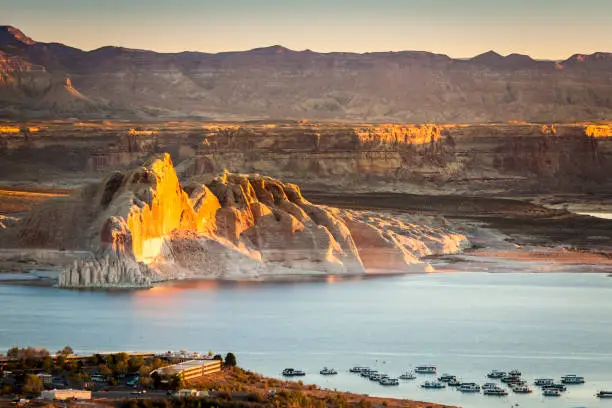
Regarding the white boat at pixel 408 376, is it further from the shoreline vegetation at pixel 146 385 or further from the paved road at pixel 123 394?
the paved road at pixel 123 394

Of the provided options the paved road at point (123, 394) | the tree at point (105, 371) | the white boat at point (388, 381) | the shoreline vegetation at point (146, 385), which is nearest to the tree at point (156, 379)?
the shoreline vegetation at point (146, 385)

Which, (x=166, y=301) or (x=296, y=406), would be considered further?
(x=166, y=301)

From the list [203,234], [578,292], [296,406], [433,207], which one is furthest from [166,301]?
[433,207]

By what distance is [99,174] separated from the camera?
7126 inches

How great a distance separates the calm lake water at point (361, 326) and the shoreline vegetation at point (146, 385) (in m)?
3.45

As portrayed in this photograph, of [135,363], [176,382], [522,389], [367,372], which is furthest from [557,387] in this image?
[176,382]

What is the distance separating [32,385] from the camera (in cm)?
4738

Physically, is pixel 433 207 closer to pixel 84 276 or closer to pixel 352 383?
pixel 84 276

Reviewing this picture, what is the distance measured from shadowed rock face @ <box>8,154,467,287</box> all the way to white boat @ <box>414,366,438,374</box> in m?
22.8

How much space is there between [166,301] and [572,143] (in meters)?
126

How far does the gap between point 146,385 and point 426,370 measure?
1311 cm

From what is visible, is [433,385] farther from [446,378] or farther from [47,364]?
[47,364]

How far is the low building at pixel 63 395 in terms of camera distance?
45.8 m

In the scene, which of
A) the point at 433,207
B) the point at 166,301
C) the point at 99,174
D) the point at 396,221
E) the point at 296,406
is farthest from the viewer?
the point at 99,174
